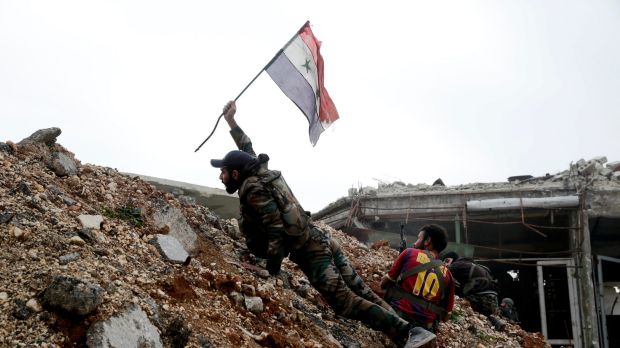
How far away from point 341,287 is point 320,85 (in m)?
2.67

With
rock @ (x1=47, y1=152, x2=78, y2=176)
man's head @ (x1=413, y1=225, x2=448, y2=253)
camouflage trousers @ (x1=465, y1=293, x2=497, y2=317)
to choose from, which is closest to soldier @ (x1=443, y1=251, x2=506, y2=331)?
camouflage trousers @ (x1=465, y1=293, x2=497, y2=317)

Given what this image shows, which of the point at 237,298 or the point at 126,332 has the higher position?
the point at 237,298

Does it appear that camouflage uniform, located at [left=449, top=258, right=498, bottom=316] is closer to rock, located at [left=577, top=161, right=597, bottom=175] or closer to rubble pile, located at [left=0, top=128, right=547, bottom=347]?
rubble pile, located at [left=0, top=128, right=547, bottom=347]

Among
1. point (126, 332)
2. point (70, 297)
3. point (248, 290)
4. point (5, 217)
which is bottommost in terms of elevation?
point (126, 332)

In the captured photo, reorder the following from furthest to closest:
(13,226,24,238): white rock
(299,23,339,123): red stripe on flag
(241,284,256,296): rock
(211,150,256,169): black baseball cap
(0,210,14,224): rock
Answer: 1. (299,23,339,123): red stripe on flag
2. (211,150,256,169): black baseball cap
3. (241,284,256,296): rock
4. (0,210,14,224): rock
5. (13,226,24,238): white rock

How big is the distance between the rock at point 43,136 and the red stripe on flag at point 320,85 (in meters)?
2.67

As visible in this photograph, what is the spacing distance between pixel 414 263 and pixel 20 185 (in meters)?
3.14

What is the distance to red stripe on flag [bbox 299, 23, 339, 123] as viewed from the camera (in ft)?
22.3

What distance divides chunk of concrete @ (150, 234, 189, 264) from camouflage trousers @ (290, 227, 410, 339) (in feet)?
3.00

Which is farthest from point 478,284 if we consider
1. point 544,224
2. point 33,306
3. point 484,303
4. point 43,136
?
point 33,306

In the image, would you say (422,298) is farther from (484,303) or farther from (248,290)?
(484,303)

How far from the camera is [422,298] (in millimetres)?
5176

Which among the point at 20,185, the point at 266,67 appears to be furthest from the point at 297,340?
the point at 266,67

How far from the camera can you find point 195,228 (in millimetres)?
5949
